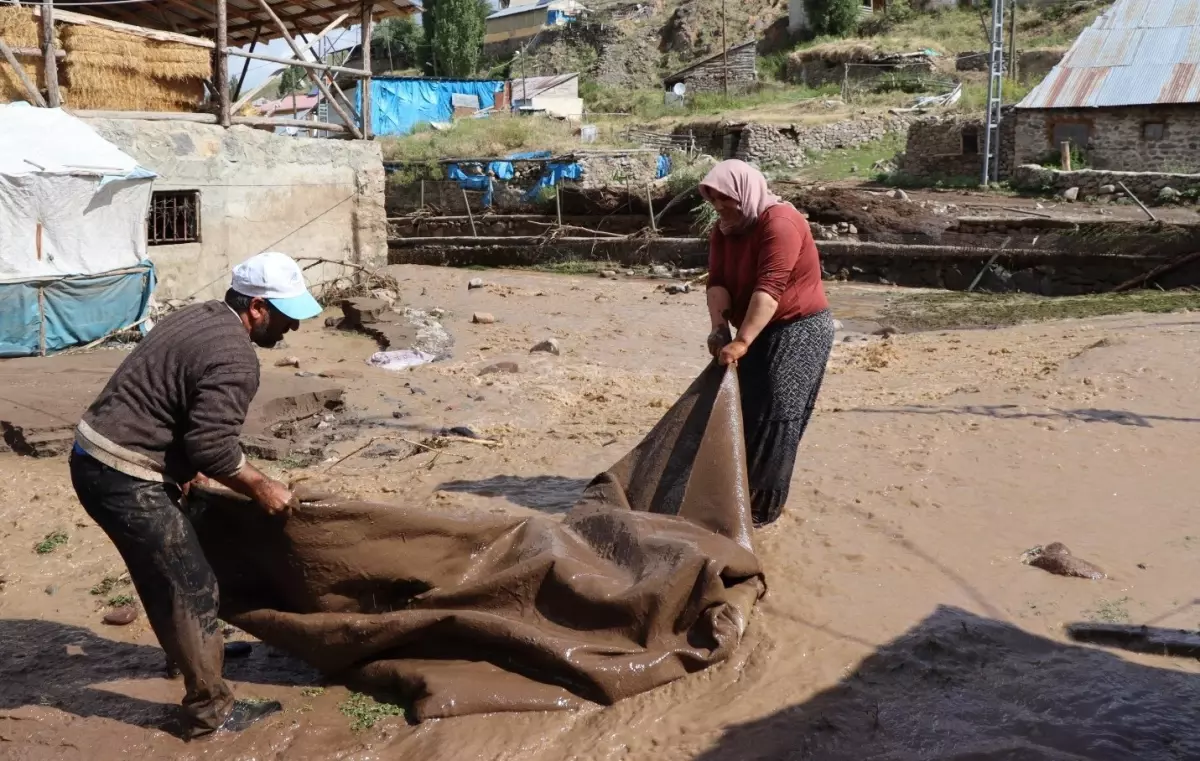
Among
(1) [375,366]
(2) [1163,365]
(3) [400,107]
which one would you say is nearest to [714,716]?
(2) [1163,365]

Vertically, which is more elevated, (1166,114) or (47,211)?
(1166,114)

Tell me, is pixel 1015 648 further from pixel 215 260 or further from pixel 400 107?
pixel 400 107

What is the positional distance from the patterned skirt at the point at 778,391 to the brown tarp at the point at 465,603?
100 centimetres

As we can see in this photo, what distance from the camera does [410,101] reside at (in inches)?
1506

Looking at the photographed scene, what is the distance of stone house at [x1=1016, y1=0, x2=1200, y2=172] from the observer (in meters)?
22.5

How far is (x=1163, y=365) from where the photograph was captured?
780cm

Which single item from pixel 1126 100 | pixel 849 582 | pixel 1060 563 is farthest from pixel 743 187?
pixel 1126 100

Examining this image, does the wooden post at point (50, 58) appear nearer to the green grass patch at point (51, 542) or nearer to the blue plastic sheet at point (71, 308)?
the blue plastic sheet at point (71, 308)

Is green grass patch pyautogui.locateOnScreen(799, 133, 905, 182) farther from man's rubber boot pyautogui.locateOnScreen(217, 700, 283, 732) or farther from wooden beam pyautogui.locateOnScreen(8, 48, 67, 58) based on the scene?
man's rubber boot pyautogui.locateOnScreen(217, 700, 283, 732)

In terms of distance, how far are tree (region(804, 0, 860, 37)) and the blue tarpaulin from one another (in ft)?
49.0

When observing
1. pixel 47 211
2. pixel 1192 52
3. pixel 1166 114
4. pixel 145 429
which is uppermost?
pixel 1192 52

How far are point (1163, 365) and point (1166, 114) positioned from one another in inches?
688

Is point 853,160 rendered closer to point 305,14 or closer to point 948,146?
point 948,146

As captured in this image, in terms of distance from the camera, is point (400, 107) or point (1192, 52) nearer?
point (1192, 52)
